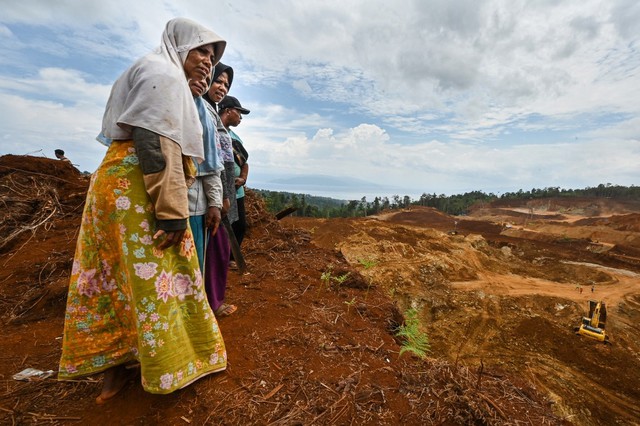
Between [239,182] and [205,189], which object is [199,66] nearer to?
[205,189]

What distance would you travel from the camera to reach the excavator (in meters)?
8.11

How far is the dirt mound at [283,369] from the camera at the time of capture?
5.16 feet

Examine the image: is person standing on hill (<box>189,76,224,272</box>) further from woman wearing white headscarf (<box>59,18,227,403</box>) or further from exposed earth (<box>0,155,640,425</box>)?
exposed earth (<box>0,155,640,425</box>)

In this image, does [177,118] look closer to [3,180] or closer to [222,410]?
[222,410]

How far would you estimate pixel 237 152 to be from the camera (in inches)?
142

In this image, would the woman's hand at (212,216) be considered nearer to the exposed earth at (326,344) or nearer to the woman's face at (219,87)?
the exposed earth at (326,344)

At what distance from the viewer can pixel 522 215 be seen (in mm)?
38531

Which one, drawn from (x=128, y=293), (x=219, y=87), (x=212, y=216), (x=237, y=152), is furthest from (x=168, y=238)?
(x=237, y=152)

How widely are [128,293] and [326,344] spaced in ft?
4.52

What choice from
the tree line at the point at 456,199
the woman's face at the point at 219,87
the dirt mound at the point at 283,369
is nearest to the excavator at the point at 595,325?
the dirt mound at the point at 283,369

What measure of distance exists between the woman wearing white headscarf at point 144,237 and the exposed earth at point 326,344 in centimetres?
28

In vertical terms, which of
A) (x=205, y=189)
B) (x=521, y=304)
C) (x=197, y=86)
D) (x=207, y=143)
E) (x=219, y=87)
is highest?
(x=219, y=87)

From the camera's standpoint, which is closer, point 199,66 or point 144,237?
point 144,237

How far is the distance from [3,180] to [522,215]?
148 feet
